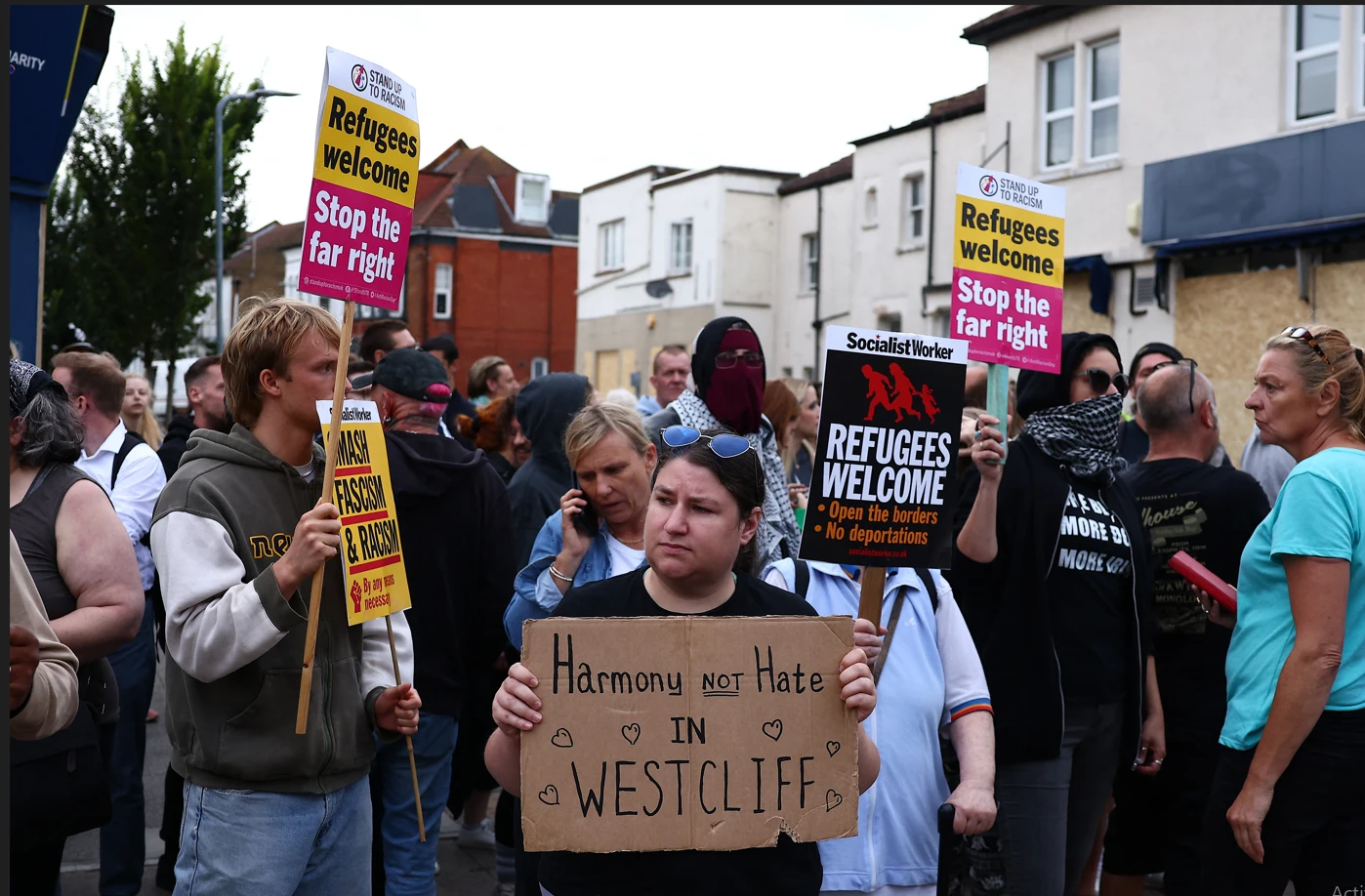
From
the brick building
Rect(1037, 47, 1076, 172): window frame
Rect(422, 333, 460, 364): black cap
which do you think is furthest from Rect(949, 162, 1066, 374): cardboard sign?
the brick building

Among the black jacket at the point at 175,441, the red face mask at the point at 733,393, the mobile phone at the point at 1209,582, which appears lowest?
the mobile phone at the point at 1209,582

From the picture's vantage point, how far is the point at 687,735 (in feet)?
8.55

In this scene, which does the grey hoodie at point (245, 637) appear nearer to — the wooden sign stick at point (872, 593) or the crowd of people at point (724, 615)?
the crowd of people at point (724, 615)

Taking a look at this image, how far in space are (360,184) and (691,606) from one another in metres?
1.69

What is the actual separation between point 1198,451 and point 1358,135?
463 inches

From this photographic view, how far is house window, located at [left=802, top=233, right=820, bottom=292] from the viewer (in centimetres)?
3078

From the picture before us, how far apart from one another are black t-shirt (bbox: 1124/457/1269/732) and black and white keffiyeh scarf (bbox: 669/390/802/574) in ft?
4.81

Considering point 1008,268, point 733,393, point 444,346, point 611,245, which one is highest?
point 611,245

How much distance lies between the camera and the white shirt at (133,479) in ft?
18.5

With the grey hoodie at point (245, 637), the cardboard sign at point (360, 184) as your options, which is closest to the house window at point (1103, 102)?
the cardboard sign at point (360, 184)

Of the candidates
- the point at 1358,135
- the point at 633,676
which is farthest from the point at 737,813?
the point at 1358,135

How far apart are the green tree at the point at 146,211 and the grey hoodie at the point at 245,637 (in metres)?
21.5

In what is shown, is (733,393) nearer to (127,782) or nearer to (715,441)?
(715,441)

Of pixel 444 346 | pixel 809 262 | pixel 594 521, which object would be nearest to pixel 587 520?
pixel 594 521
